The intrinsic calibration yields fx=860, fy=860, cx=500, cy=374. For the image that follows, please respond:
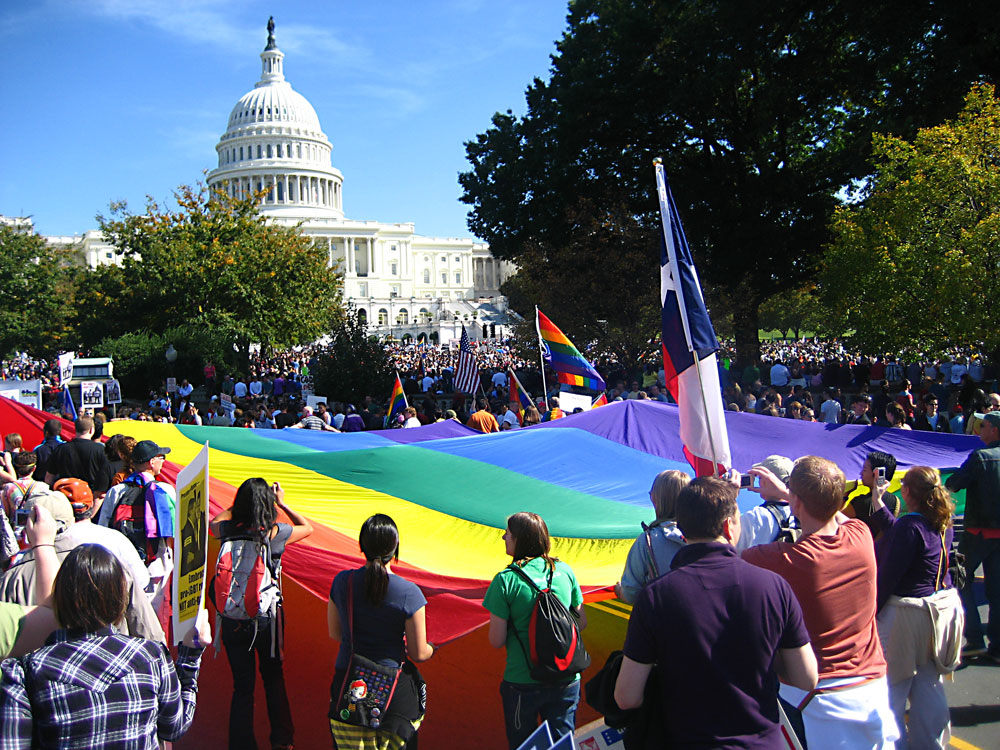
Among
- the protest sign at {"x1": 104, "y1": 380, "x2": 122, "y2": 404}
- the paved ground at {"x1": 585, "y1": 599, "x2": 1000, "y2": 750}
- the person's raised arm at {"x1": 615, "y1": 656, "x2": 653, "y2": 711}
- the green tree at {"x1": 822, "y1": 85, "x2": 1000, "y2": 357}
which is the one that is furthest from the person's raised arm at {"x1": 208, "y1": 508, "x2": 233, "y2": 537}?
the protest sign at {"x1": 104, "y1": 380, "x2": 122, "y2": 404}

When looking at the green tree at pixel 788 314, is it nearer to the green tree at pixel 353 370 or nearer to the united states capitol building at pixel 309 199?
the green tree at pixel 353 370

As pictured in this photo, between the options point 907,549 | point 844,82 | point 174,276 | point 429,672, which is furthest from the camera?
point 174,276

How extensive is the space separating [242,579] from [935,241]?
16234 mm

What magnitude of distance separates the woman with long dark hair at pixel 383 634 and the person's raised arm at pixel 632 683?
127cm

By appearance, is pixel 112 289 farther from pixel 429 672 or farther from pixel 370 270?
pixel 370 270

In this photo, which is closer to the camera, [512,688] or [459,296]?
[512,688]

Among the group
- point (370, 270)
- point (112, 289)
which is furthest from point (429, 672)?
point (370, 270)

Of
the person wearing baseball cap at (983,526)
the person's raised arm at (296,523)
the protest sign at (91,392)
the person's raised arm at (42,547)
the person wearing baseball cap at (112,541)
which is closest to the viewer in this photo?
the person's raised arm at (42,547)

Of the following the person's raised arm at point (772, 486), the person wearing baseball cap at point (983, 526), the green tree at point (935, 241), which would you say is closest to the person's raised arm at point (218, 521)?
the person's raised arm at point (772, 486)

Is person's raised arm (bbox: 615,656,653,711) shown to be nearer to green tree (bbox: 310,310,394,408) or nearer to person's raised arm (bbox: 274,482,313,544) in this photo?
person's raised arm (bbox: 274,482,313,544)

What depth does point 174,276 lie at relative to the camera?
32.2 meters

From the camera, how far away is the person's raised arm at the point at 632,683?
108 inches

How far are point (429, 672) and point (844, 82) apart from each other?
2270 centimetres

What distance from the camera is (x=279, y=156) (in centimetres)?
11112
